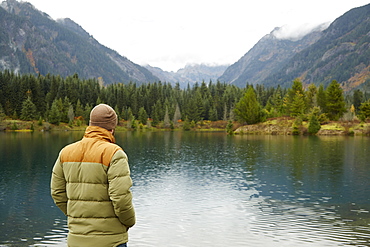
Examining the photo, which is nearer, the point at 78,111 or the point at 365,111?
the point at 365,111

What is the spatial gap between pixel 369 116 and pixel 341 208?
87188mm

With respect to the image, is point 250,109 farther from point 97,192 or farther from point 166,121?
point 97,192

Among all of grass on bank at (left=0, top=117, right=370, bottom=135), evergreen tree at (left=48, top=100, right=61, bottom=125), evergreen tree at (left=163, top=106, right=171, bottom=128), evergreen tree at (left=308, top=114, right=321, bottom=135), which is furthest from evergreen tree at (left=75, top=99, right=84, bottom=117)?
evergreen tree at (left=308, top=114, right=321, bottom=135)

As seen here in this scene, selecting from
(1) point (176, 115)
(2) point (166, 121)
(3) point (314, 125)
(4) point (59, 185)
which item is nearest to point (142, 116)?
(2) point (166, 121)

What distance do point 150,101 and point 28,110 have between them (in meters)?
63.7

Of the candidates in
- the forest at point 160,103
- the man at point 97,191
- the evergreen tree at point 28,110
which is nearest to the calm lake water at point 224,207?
the man at point 97,191

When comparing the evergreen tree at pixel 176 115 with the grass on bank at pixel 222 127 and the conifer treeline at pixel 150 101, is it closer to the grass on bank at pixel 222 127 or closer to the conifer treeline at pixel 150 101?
the conifer treeline at pixel 150 101

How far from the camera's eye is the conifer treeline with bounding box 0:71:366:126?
106 meters

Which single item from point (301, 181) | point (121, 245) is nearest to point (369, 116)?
point (301, 181)

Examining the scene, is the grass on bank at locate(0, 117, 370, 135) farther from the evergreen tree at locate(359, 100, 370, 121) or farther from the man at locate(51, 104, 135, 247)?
the man at locate(51, 104, 135, 247)

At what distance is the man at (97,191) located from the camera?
4.88 metres

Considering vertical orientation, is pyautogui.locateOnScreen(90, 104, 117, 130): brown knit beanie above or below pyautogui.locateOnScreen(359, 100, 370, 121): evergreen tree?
below

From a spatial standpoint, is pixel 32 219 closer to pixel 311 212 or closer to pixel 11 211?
pixel 11 211

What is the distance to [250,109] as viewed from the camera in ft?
361
